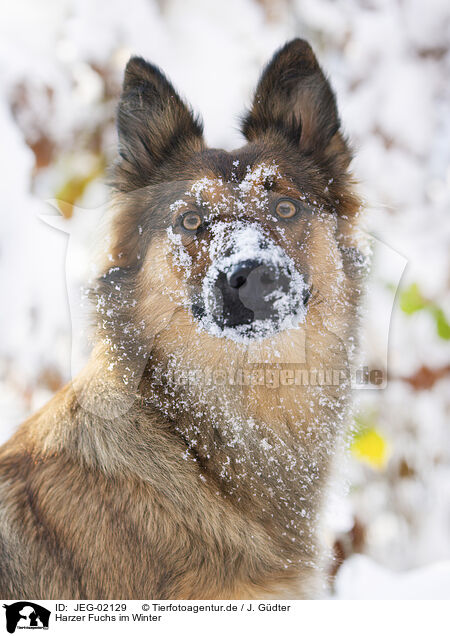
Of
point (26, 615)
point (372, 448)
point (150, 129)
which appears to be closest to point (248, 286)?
point (150, 129)

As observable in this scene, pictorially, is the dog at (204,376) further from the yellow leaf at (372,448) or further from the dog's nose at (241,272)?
the yellow leaf at (372,448)

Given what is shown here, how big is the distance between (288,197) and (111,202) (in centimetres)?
74

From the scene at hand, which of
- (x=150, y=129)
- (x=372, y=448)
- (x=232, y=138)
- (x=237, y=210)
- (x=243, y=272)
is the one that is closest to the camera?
(x=243, y=272)

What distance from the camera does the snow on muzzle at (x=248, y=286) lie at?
1810 mm

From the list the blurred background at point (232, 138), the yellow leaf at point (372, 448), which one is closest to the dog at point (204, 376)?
the blurred background at point (232, 138)

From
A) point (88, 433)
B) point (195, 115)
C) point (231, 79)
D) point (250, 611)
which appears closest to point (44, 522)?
point (88, 433)

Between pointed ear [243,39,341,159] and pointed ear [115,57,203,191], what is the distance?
11.2 inches

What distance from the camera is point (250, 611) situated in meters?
1.92

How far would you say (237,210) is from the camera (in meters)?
2.03

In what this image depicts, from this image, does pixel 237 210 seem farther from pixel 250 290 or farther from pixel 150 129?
pixel 150 129

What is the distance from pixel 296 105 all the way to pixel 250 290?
95 cm

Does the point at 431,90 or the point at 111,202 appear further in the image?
the point at 431,90

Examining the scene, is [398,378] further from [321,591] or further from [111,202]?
[111,202]

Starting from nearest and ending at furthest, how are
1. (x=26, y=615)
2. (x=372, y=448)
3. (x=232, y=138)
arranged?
(x=26, y=615), (x=232, y=138), (x=372, y=448)
